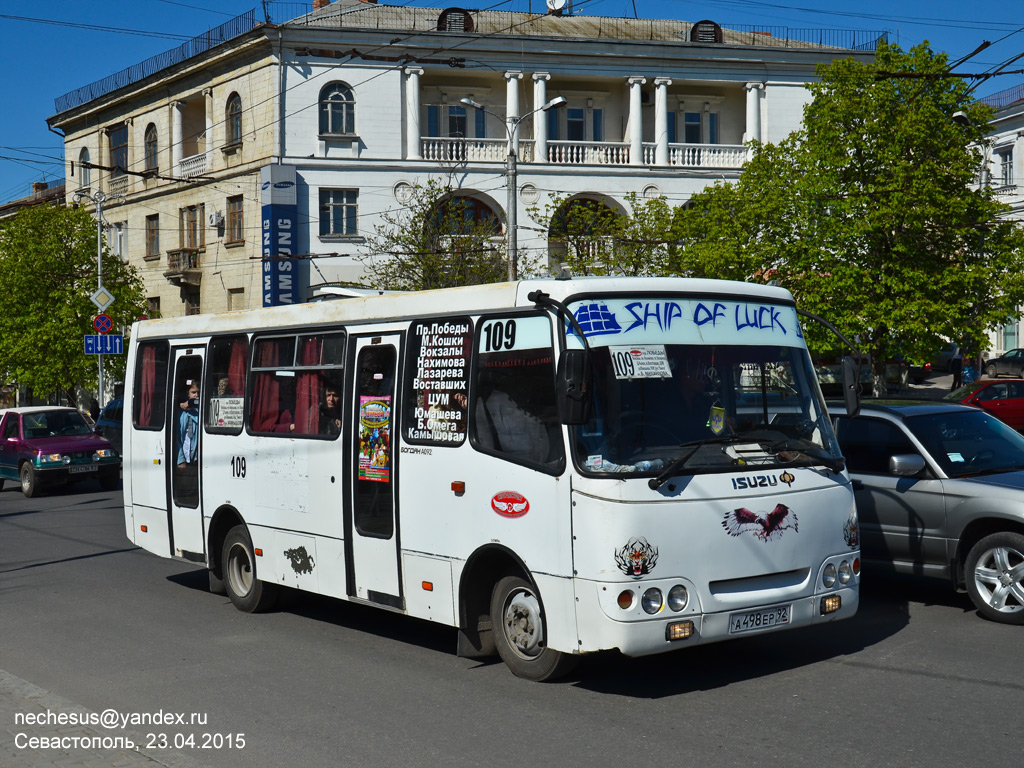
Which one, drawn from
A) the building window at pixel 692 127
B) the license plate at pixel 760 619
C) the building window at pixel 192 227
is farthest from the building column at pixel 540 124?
the license plate at pixel 760 619

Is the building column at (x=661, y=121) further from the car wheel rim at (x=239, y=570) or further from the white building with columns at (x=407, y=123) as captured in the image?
the car wheel rim at (x=239, y=570)

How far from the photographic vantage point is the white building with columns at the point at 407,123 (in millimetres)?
41000

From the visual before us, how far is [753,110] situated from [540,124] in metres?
8.65

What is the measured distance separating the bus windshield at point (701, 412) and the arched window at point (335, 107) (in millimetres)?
35662

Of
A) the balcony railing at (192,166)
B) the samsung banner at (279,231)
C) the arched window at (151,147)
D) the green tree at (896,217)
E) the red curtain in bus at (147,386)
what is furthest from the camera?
the arched window at (151,147)

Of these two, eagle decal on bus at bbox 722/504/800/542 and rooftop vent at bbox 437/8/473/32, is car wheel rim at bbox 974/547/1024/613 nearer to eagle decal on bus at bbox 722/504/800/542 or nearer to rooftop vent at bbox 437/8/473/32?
eagle decal on bus at bbox 722/504/800/542

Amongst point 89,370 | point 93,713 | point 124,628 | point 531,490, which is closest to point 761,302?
point 531,490

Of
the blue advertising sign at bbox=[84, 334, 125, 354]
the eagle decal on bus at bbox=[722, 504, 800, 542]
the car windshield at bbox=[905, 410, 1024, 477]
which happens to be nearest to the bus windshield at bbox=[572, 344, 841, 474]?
the eagle decal on bus at bbox=[722, 504, 800, 542]

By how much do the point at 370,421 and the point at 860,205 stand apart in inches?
746

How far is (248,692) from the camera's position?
7.46 m

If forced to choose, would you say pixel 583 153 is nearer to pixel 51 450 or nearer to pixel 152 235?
pixel 152 235

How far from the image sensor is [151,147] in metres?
48.2

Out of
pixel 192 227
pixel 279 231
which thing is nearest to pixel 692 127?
pixel 279 231

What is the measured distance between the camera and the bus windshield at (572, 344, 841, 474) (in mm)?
6852
